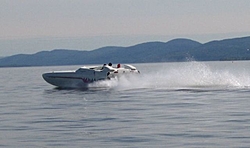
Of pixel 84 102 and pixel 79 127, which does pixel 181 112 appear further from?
pixel 84 102

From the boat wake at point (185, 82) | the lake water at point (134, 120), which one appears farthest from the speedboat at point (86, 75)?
the lake water at point (134, 120)

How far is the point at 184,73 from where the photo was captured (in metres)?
49.2

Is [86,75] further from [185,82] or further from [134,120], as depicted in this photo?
[134,120]

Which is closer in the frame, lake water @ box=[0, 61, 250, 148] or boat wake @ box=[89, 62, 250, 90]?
lake water @ box=[0, 61, 250, 148]

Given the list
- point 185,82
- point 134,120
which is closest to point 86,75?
point 185,82

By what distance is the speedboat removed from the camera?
147 feet

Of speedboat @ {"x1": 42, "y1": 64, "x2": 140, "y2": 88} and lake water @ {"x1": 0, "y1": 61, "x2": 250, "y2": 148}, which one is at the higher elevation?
speedboat @ {"x1": 42, "y1": 64, "x2": 140, "y2": 88}

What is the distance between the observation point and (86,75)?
149ft

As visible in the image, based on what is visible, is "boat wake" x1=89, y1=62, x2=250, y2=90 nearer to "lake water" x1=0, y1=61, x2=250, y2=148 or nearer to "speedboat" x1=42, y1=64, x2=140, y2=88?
"speedboat" x1=42, y1=64, x2=140, y2=88

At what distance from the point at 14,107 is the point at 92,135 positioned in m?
12.0

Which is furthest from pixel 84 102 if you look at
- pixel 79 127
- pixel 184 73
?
pixel 184 73

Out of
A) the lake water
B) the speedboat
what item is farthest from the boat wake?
the lake water

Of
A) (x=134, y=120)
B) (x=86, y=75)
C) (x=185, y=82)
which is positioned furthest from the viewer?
(x=86, y=75)

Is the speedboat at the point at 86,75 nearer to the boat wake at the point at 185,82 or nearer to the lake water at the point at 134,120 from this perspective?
the boat wake at the point at 185,82
